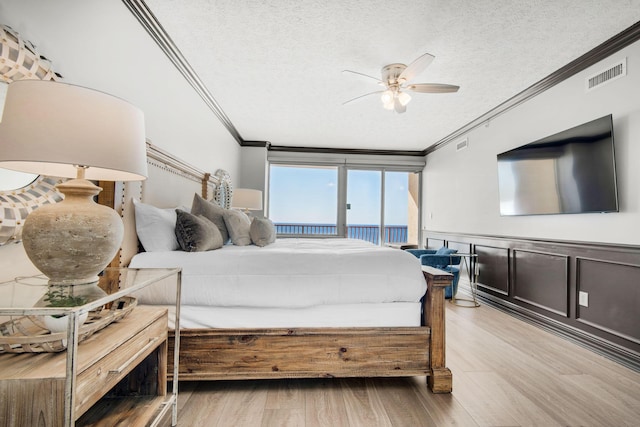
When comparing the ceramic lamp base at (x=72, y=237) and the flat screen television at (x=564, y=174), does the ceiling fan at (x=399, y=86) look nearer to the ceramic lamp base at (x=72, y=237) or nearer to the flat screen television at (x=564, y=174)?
the flat screen television at (x=564, y=174)

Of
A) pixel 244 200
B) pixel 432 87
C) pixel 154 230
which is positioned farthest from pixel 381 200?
pixel 154 230

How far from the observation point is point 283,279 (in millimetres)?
1847

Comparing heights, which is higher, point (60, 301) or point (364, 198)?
point (364, 198)

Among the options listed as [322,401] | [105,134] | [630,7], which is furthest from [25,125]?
[630,7]

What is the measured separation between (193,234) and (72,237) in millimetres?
1120

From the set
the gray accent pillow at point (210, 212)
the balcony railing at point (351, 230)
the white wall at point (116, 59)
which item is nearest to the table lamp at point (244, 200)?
the white wall at point (116, 59)

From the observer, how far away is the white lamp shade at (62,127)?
2.91 ft

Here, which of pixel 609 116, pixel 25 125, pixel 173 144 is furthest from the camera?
pixel 173 144

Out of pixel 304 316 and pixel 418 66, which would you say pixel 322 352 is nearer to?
pixel 304 316

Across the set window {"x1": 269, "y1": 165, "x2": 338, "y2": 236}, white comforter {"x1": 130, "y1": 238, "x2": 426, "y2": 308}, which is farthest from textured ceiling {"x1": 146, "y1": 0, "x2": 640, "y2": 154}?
window {"x1": 269, "y1": 165, "x2": 338, "y2": 236}

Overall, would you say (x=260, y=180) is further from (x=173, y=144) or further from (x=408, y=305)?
(x=408, y=305)

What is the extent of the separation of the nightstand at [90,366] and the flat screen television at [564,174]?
10.5ft

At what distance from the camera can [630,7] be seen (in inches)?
82.2

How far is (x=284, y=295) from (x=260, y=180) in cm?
417
